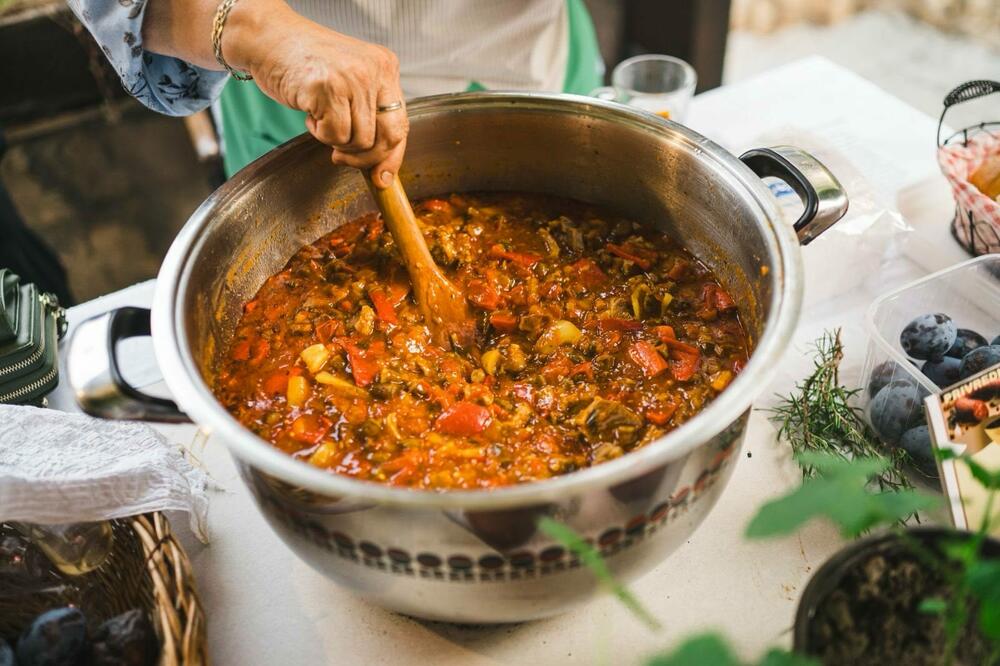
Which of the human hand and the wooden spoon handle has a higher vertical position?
the human hand

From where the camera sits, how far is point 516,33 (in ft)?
8.22

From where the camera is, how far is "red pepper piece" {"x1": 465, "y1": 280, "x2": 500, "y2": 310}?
1.90 m

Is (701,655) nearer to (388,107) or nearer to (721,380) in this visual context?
(721,380)

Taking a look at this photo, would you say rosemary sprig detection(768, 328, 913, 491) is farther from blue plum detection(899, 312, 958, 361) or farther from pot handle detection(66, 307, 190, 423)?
pot handle detection(66, 307, 190, 423)

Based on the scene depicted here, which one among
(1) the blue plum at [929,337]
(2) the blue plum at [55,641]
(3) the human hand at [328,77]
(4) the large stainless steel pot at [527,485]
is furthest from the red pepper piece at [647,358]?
(2) the blue plum at [55,641]

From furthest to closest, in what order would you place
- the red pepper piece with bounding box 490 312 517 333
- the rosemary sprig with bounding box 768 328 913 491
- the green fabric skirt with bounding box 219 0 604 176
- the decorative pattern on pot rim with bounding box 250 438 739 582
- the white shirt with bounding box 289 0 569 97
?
the green fabric skirt with bounding box 219 0 604 176 < the white shirt with bounding box 289 0 569 97 < the red pepper piece with bounding box 490 312 517 333 < the rosemary sprig with bounding box 768 328 913 491 < the decorative pattern on pot rim with bounding box 250 438 739 582

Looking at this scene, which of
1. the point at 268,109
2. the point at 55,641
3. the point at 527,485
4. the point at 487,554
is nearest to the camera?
the point at 527,485

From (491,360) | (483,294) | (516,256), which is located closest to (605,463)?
(491,360)

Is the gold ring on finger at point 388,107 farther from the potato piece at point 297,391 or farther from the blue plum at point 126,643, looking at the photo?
the blue plum at point 126,643

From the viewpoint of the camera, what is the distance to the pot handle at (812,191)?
5.10ft

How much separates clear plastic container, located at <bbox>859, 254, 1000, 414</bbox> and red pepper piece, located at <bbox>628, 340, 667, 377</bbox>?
0.46m

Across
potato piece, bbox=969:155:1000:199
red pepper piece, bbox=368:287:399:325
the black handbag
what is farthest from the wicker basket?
potato piece, bbox=969:155:1000:199

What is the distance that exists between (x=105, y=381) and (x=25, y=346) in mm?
721

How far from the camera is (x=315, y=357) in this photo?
1.74m
